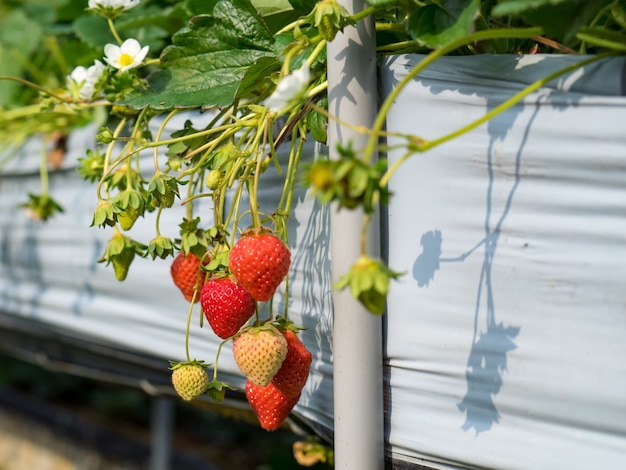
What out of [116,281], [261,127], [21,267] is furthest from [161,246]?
[21,267]

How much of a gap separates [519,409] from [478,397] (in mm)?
31

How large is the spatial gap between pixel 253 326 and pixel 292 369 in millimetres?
48

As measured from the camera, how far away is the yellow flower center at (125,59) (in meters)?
0.79

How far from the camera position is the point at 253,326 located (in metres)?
0.59

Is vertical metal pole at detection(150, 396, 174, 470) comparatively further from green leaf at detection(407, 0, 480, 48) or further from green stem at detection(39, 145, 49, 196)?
green leaf at detection(407, 0, 480, 48)

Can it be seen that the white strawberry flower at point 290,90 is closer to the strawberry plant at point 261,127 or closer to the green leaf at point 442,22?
the strawberry plant at point 261,127

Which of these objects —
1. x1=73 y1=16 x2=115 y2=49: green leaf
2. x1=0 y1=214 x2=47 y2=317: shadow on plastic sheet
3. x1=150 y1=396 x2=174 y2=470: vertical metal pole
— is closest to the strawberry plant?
x1=73 y1=16 x2=115 y2=49: green leaf

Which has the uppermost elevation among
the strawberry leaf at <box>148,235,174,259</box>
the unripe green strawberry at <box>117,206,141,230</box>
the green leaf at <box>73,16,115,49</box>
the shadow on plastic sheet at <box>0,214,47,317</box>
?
the green leaf at <box>73,16,115,49</box>

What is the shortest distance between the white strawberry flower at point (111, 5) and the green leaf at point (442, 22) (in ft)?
1.40

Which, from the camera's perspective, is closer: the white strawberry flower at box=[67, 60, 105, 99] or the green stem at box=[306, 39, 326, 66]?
the green stem at box=[306, 39, 326, 66]

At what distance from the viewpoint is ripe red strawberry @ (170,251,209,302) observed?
2.22 feet

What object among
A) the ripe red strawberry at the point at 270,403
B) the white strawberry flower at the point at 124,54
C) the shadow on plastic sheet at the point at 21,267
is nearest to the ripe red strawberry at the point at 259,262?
the ripe red strawberry at the point at 270,403

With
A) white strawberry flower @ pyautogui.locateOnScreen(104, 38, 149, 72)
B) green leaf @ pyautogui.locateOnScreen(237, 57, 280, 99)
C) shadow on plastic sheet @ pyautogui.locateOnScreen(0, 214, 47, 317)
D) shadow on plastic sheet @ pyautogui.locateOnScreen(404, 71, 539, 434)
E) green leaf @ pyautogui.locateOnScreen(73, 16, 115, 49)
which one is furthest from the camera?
shadow on plastic sheet @ pyautogui.locateOnScreen(0, 214, 47, 317)

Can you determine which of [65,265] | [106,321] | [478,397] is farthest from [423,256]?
[65,265]
